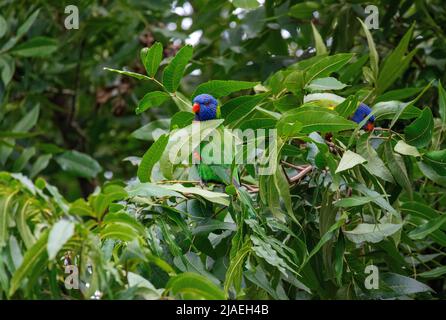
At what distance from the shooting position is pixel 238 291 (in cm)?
226

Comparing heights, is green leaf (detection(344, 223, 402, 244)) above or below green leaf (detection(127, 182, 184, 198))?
below

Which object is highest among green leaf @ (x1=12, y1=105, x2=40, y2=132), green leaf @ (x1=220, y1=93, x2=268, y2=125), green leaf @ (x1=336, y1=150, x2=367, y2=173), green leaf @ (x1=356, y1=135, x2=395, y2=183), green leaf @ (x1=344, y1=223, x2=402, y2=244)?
green leaf @ (x1=220, y1=93, x2=268, y2=125)

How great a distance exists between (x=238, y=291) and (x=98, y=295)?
45 centimetres

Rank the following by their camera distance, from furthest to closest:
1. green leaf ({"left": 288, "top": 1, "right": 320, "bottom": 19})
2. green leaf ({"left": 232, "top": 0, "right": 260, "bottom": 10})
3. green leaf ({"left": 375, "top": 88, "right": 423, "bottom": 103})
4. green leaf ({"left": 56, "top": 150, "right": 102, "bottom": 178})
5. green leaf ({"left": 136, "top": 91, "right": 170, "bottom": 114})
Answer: green leaf ({"left": 56, "top": 150, "right": 102, "bottom": 178}) < green leaf ({"left": 288, "top": 1, "right": 320, "bottom": 19}) < green leaf ({"left": 232, "top": 0, "right": 260, "bottom": 10}) < green leaf ({"left": 375, "top": 88, "right": 423, "bottom": 103}) < green leaf ({"left": 136, "top": 91, "right": 170, "bottom": 114})

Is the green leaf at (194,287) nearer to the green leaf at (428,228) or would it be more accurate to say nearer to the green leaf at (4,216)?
the green leaf at (4,216)

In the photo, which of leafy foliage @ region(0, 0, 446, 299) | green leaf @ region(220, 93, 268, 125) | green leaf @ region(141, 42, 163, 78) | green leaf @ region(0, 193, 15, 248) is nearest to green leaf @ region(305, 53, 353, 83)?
leafy foliage @ region(0, 0, 446, 299)

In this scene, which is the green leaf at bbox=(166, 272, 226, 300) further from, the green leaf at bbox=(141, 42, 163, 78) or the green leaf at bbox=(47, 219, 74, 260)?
the green leaf at bbox=(141, 42, 163, 78)

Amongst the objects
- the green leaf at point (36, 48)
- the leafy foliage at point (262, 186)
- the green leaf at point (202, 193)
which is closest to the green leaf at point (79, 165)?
the leafy foliage at point (262, 186)

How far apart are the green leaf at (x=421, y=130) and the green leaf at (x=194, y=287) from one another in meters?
0.99

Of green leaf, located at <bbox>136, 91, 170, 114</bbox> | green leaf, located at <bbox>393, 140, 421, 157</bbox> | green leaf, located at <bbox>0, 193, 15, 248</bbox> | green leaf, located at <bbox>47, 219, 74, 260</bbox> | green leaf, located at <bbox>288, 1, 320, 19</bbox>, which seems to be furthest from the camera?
green leaf, located at <bbox>288, 1, 320, 19</bbox>

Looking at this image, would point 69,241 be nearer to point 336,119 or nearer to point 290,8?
point 336,119

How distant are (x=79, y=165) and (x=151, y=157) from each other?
2.00m

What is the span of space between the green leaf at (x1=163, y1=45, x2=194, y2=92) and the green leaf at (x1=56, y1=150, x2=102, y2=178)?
5.91 ft

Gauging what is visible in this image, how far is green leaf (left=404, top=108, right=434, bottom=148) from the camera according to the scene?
2.47 metres
